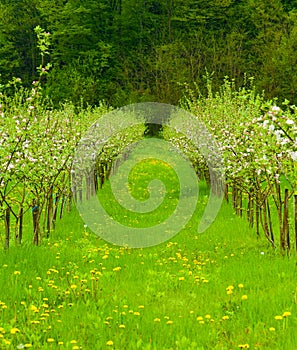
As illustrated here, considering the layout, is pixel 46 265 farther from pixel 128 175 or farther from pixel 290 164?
pixel 128 175

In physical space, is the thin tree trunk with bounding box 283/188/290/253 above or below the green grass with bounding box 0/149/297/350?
above

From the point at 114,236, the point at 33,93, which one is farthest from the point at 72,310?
the point at 114,236

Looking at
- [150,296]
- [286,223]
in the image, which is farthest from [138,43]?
[150,296]

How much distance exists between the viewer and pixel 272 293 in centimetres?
696

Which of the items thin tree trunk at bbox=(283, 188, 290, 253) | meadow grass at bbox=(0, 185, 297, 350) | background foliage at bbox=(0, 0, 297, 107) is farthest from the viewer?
background foliage at bbox=(0, 0, 297, 107)

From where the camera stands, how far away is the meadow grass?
5586 millimetres

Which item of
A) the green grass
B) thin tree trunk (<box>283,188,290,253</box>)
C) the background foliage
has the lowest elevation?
the green grass

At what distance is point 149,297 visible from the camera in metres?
7.26

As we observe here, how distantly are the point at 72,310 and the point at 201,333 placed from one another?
1884 mm

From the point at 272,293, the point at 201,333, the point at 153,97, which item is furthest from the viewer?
the point at 153,97

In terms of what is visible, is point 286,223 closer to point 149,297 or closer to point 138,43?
point 149,297

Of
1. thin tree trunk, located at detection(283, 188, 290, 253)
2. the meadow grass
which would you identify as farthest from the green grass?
thin tree trunk, located at detection(283, 188, 290, 253)

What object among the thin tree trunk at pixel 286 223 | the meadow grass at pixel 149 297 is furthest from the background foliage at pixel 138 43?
the meadow grass at pixel 149 297

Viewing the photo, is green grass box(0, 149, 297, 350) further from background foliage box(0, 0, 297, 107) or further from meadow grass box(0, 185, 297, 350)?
background foliage box(0, 0, 297, 107)
